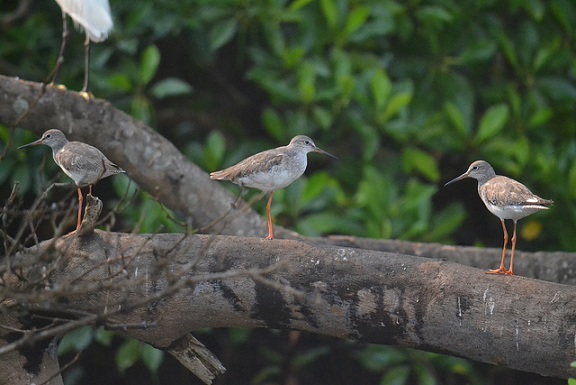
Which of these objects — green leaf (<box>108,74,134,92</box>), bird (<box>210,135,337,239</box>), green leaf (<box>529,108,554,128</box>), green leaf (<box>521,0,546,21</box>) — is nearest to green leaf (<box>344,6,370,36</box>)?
green leaf (<box>521,0,546,21</box>)

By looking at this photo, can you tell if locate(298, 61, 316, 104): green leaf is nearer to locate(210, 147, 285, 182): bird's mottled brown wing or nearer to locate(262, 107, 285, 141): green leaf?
locate(262, 107, 285, 141): green leaf

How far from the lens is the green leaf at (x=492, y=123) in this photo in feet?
19.7

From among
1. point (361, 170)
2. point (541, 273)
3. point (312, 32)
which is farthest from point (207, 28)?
point (541, 273)

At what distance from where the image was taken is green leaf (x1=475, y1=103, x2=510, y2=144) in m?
6.01

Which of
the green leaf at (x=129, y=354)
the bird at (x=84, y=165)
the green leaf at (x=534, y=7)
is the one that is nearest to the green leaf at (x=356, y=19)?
the green leaf at (x=534, y=7)

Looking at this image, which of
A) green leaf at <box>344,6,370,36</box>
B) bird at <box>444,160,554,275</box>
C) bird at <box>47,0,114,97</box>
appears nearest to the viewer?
bird at <box>444,160,554,275</box>

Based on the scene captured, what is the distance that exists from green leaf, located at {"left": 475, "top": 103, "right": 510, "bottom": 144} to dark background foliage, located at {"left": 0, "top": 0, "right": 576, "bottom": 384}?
1cm

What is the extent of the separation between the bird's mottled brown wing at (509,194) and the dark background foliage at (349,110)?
1.60m

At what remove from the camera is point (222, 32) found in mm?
6117

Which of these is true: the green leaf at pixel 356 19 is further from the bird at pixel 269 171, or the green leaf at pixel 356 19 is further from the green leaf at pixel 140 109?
the bird at pixel 269 171

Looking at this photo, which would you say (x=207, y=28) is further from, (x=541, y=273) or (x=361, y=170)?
(x=541, y=273)

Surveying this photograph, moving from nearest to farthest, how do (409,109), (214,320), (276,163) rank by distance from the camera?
1. (214,320)
2. (276,163)
3. (409,109)

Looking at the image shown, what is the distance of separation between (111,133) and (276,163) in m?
1.22

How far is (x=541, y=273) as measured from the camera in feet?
15.6
